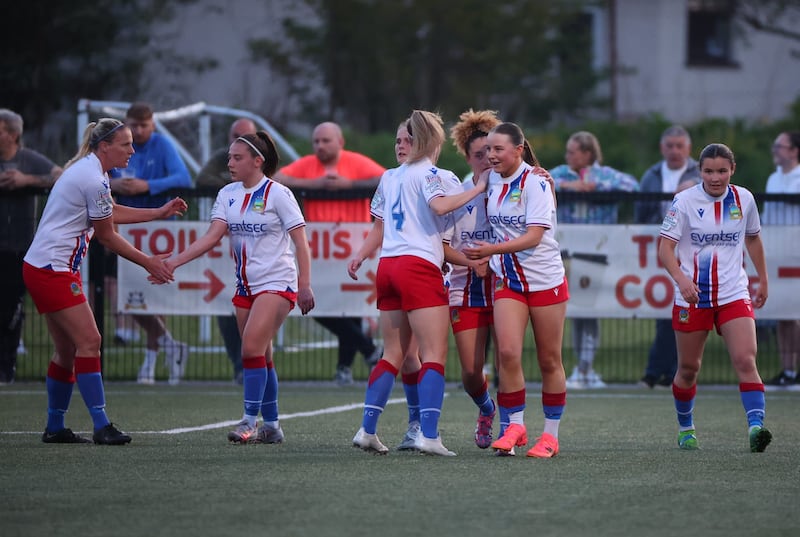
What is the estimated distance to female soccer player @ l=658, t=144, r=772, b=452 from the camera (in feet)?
27.4

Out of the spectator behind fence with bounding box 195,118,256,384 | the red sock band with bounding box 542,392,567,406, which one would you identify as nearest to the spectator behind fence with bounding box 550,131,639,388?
the spectator behind fence with bounding box 195,118,256,384

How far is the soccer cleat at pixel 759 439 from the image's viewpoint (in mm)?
8023

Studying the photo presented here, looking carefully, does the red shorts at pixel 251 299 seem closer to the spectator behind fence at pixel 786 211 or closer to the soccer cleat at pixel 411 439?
the soccer cleat at pixel 411 439

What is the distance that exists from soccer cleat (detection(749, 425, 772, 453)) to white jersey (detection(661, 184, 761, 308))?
791 millimetres

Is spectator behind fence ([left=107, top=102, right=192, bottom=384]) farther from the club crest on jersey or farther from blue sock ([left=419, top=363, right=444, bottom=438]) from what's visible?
blue sock ([left=419, top=363, right=444, bottom=438])

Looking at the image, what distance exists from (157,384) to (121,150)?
4.86 m

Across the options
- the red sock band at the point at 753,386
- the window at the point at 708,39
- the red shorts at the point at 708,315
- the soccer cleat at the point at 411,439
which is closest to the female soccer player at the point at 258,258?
the soccer cleat at the point at 411,439

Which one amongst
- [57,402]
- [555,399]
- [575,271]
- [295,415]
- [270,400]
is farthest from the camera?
[575,271]

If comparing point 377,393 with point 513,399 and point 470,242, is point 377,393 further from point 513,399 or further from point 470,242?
point 470,242

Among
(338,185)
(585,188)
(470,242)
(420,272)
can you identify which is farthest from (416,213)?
(585,188)

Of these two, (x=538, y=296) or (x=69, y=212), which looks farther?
(x=69, y=212)

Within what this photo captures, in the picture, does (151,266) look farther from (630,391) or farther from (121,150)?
(630,391)

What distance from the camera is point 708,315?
8422 millimetres

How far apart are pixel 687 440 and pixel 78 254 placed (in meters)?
3.78
